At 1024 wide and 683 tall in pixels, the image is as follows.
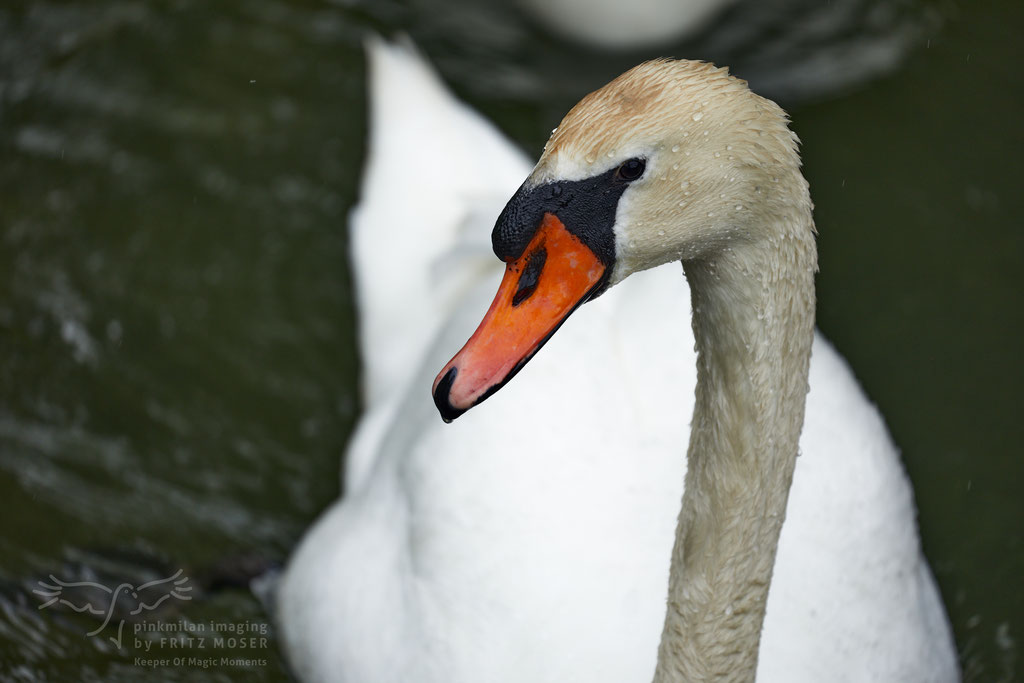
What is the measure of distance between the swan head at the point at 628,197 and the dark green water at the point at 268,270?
2.16 meters

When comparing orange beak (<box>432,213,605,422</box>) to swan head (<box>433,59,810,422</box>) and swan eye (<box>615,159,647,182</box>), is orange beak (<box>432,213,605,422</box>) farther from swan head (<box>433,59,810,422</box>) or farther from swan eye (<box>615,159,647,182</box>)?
swan eye (<box>615,159,647,182</box>)

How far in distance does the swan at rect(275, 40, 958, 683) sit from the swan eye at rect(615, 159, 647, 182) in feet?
1.84

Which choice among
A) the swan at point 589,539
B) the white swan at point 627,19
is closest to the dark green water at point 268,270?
the white swan at point 627,19

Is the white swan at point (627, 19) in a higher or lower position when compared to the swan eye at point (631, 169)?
lower

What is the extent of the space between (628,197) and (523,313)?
270mm

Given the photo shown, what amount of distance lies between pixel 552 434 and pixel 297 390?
1.90m

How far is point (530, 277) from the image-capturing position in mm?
2221

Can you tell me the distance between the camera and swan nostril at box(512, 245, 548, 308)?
2.21 m

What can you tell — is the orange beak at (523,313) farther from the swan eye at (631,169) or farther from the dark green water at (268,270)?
the dark green water at (268,270)

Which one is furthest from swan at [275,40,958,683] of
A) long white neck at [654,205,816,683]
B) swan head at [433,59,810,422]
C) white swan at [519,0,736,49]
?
white swan at [519,0,736,49]

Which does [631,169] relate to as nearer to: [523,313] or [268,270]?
[523,313]

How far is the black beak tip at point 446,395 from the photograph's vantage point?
7.10 feet

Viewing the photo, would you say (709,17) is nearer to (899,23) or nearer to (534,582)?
(899,23)

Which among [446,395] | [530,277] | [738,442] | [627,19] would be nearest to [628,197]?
[530,277]
